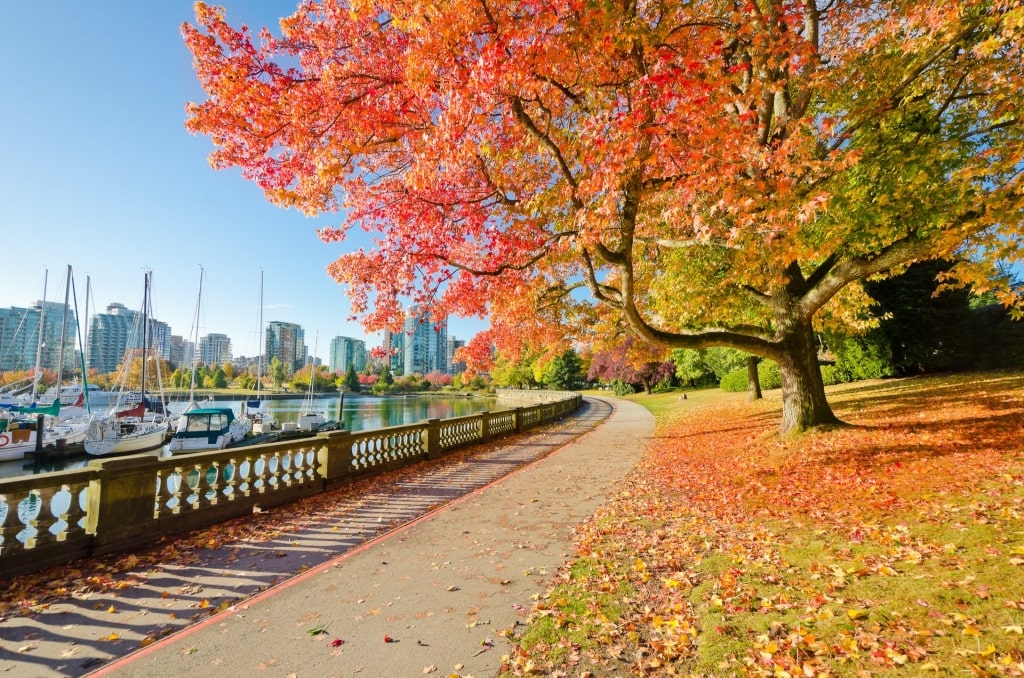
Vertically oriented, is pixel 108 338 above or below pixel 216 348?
below

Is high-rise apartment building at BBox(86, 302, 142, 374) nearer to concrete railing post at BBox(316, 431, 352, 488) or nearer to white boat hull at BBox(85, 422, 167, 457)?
white boat hull at BBox(85, 422, 167, 457)

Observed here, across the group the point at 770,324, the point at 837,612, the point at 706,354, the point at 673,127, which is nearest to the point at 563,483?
the point at 837,612

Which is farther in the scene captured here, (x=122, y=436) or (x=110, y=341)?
(x=110, y=341)

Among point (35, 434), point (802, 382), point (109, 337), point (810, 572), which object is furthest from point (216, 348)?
point (810, 572)

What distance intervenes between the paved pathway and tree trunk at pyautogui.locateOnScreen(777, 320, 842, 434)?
7267 millimetres

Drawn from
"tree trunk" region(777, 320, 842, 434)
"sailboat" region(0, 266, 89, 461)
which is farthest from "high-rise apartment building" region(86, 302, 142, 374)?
"tree trunk" region(777, 320, 842, 434)

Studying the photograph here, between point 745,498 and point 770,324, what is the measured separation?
15.1 meters

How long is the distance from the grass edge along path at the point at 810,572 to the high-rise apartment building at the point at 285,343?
6258 inches

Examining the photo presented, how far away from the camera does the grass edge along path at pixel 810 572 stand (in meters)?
3.41

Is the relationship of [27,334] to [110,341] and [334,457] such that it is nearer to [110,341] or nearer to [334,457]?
[110,341]

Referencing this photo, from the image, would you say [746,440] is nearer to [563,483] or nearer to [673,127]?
[563,483]

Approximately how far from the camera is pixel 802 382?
11.9 metres

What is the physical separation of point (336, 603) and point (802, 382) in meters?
12.0

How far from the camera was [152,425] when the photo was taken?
35.5 metres
